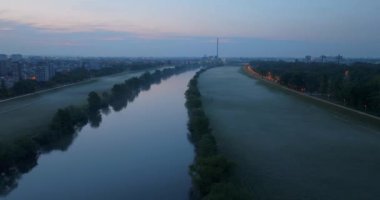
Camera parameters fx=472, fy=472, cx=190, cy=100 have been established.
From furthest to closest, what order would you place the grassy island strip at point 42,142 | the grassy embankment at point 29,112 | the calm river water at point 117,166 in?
the grassy embankment at point 29,112 → the grassy island strip at point 42,142 → the calm river water at point 117,166

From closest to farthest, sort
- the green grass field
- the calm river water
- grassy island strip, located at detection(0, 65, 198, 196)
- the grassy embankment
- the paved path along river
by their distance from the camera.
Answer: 1. the paved path along river
2. the calm river water
3. grassy island strip, located at detection(0, 65, 198, 196)
4. the grassy embankment
5. the green grass field

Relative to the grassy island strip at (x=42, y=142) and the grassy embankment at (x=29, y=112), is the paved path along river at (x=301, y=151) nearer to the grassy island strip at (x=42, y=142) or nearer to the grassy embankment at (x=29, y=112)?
the grassy island strip at (x=42, y=142)

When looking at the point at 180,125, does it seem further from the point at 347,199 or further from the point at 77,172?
the point at 347,199

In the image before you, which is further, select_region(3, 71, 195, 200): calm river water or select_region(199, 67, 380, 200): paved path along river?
select_region(3, 71, 195, 200): calm river water

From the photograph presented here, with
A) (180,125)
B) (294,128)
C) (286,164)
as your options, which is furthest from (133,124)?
(286,164)

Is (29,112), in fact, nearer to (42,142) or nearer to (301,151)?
(42,142)

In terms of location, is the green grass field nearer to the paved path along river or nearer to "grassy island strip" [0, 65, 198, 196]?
"grassy island strip" [0, 65, 198, 196]

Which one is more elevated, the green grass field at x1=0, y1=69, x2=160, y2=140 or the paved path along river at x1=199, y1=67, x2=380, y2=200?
the green grass field at x1=0, y1=69, x2=160, y2=140

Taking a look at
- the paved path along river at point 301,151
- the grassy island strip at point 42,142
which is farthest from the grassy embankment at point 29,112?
the paved path along river at point 301,151

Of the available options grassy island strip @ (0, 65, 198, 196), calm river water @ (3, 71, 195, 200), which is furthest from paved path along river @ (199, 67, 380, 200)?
grassy island strip @ (0, 65, 198, 196)
